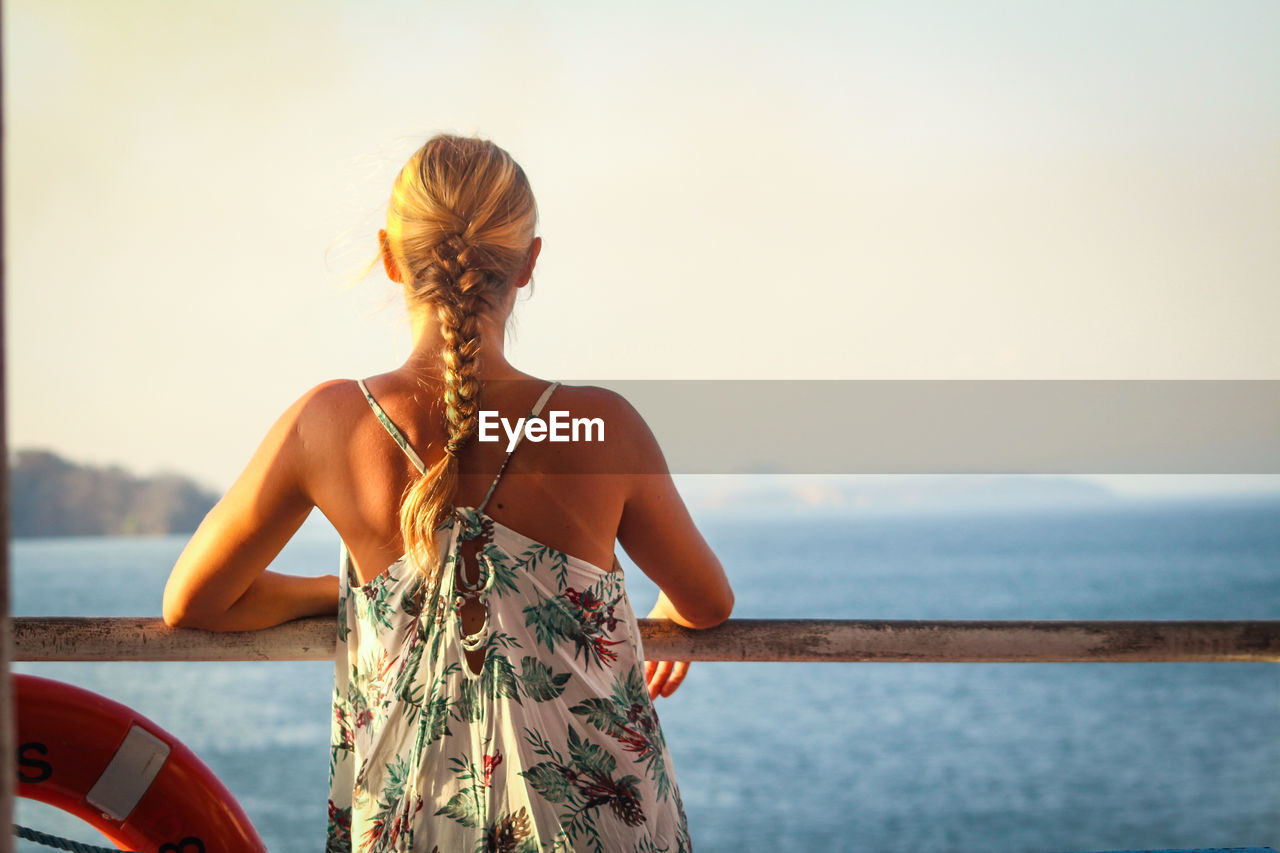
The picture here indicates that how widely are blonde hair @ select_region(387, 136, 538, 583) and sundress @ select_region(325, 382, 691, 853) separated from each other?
0.11m

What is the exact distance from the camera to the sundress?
1.21 metres

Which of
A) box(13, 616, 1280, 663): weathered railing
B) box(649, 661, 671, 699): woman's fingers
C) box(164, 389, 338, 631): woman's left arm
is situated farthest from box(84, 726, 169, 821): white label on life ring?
box(649, 661, 671, 699): woman's fingers

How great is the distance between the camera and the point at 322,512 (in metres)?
1.31

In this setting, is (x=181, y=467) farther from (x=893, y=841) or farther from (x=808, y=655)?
(x=808, y=655)

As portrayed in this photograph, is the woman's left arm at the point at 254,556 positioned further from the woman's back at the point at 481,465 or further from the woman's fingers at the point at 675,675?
the woman's fingers at the point at 675,675

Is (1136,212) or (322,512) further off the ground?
(1136,212)

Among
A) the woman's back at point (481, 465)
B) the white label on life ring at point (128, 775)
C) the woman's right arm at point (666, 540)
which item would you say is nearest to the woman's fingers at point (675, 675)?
the woman's right arm at point (666, 540)

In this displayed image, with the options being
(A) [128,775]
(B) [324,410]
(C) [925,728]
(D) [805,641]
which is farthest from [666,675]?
(C) [925,728]

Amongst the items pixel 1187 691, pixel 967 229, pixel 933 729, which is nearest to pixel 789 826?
pixel 933 729

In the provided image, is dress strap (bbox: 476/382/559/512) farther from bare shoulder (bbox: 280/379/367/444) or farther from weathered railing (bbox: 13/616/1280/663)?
weathered railing (bbox: 13/616/1280/663)

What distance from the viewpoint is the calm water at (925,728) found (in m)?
34.0

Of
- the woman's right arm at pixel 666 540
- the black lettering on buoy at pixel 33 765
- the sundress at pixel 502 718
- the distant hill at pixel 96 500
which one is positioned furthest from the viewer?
the distant hill at pixel 96 500

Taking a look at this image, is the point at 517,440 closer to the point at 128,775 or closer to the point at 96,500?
the point at 128,775

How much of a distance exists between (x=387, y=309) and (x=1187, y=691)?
5543 cm
